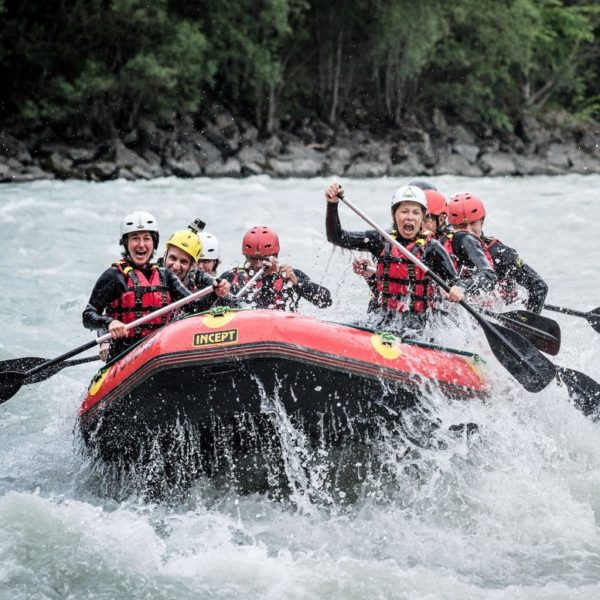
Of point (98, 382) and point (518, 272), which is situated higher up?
point (518, 272)

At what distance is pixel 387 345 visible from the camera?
5.02 meters

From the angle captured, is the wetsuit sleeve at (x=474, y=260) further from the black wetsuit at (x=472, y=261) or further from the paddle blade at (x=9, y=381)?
the paddle blade at (x=9, y=381)

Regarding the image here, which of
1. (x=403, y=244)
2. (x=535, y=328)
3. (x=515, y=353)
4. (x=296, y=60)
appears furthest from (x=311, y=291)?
(x=296, y=60)

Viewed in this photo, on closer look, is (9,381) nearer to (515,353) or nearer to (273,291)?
(273,291)

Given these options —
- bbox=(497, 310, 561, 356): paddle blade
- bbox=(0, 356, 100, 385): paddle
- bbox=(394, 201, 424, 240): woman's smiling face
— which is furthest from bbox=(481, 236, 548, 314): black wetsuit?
bbox=(0, 356, 100, 385): paddle

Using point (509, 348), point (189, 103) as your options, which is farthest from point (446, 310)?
point (189, 103)

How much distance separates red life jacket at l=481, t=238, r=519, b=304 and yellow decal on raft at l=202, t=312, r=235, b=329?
245 centimetres

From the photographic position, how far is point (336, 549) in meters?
4.79

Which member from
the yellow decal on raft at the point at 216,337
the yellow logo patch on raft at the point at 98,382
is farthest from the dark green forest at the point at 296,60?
the yellow decal on raft at the point at 216,337

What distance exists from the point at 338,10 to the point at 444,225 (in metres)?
23.0

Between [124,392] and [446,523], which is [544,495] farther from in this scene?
[124,392]

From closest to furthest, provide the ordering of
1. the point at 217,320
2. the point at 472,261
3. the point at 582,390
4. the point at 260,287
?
the point at 217,320
the point at 582,390
the point at 472,261
the point at 260,287

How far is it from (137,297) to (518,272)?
9.07 ft

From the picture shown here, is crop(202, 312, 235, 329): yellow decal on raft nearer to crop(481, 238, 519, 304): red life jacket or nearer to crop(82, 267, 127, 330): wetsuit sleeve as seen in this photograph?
crop(82, 267, 127, 330): wetsuit sleeve
